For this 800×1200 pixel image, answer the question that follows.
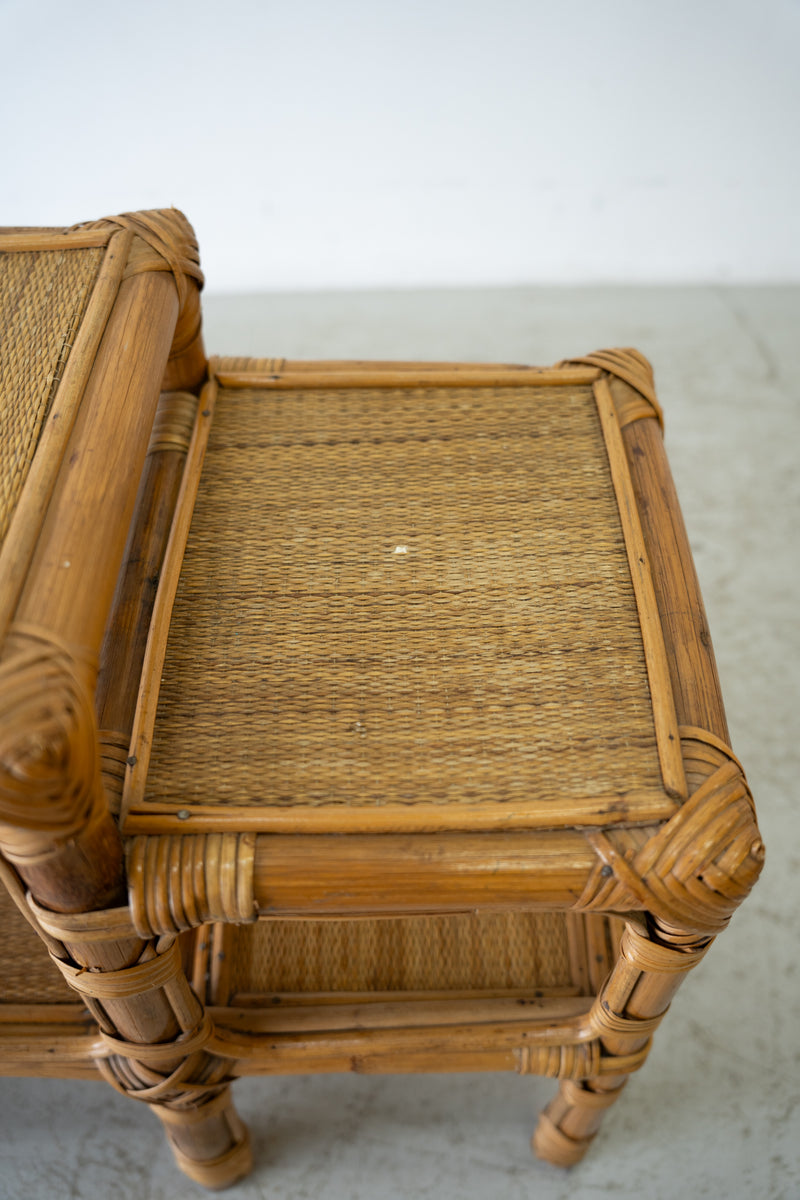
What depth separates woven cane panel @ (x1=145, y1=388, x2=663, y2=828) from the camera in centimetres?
58

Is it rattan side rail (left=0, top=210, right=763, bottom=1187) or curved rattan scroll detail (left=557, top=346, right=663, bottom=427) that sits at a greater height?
curved rattan scroll detail (left=557, top=346, right=663, bottom=427)

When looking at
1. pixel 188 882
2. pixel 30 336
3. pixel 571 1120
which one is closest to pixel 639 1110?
pixel 571 1120

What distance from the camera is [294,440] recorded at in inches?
29.0

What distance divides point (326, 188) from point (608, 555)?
119 cm

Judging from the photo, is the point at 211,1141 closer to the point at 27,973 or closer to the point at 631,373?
the point at 27,973

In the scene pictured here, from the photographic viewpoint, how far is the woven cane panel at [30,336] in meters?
0.55

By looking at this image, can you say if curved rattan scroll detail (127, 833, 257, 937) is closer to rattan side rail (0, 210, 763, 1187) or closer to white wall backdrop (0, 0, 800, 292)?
rattan side rail (0, 210, 763, 1187)

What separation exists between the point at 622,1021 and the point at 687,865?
0.62 feet

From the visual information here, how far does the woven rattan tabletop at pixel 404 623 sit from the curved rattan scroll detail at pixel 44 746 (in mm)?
87

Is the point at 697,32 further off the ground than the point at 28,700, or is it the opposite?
the point at 697,32

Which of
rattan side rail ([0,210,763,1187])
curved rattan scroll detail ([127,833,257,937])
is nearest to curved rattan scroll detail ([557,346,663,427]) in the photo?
rattan side rail ([0,210,763,1187])

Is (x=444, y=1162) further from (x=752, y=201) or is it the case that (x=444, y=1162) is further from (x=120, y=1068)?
(x=752, y=201)

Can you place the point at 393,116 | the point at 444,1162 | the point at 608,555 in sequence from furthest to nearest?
the point at 393,116 → the point at 444,1162 → the point at 608,555

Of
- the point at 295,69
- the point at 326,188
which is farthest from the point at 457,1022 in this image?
the point at 295,69
